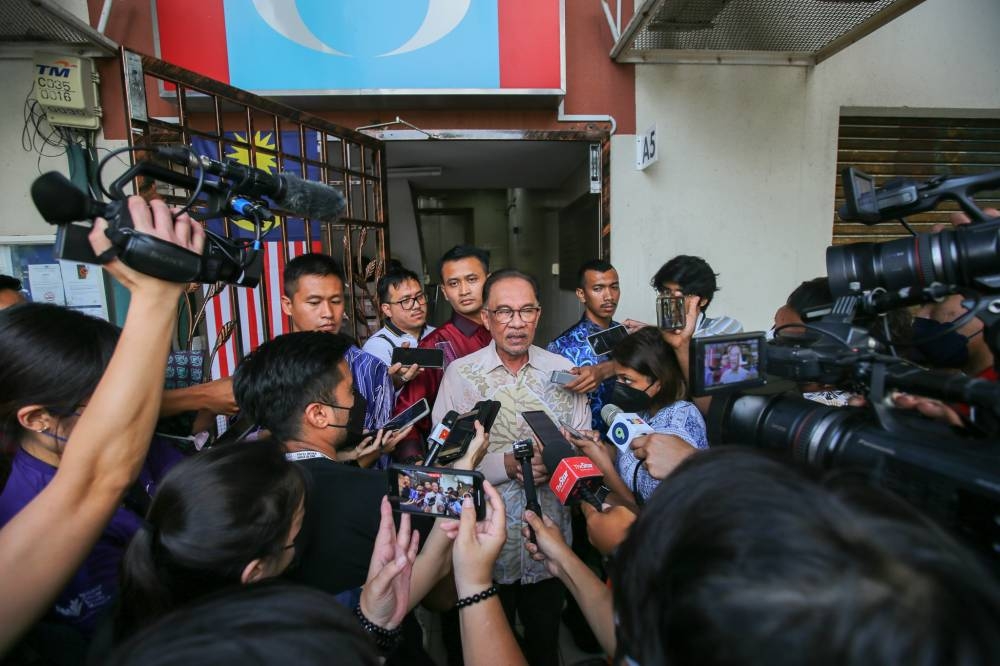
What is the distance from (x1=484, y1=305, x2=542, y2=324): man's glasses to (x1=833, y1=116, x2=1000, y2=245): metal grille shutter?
3077mm

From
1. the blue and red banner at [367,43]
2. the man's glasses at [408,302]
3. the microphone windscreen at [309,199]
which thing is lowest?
the man's glasses at [408,302]

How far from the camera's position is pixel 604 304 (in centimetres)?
251

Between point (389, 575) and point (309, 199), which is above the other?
point (309, 199)

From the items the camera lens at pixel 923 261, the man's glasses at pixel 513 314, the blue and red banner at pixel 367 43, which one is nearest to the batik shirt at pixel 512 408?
the man's glasses at pixel 513 314

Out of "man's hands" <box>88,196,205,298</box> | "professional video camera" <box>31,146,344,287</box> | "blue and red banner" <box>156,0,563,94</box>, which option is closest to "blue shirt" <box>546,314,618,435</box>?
"professional video camera" <box>31,146,344,287</box>

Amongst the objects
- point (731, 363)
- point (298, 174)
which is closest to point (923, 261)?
point (731, 363)

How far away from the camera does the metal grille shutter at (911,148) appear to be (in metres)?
3.57

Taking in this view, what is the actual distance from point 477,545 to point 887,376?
2.54ft

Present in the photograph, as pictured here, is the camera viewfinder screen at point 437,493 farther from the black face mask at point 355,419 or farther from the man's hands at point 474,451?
the black face mask at point 355,419

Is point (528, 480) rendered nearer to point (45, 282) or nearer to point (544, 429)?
point (544, 429)

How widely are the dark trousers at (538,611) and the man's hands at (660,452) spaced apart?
0.73 meters

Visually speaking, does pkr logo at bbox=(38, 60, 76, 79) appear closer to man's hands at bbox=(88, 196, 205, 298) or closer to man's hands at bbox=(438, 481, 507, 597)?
man's hands at bbox=(88, 196, 205, 298)

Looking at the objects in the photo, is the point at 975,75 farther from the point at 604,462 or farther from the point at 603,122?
the point at 604,462

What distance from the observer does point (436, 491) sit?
99 cm
